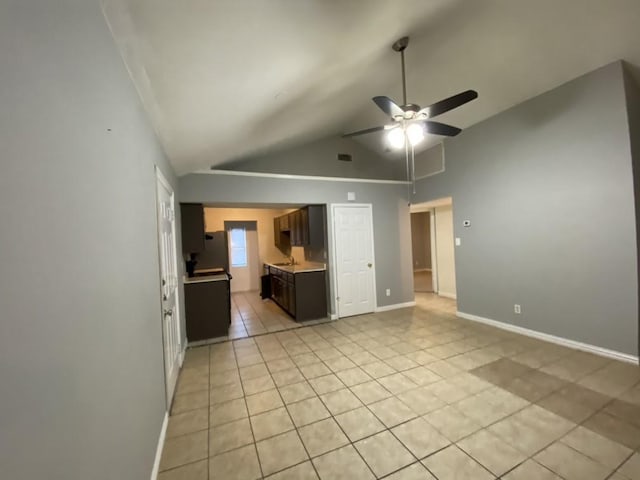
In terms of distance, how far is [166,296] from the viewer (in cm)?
255

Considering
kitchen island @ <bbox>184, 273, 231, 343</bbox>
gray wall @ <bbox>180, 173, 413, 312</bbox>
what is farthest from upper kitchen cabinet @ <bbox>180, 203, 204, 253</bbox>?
kitchen island @ <bbox>184, 273, 231, 343</bbox>

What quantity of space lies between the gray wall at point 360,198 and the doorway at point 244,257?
335cm

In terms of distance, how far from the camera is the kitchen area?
4008 millimetres

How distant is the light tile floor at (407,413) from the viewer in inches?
68.2

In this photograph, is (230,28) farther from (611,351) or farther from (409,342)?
(611,351)

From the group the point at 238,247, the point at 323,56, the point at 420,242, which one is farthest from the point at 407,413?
the point at 420,242

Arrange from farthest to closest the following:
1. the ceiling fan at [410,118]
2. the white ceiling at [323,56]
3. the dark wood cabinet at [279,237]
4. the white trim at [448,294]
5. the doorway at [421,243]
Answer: the doorway at [421,243] < the dark wood cabinet at [279,237] < the white trim at [448,294] < the ceiling fan at [410,118] < the white ceiling at [323,56]

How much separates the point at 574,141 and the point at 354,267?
3.44 meters

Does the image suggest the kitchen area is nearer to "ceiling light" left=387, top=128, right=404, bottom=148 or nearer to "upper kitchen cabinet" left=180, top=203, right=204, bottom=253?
"upper kitchen cabinet" left=180, top=203, right=204, bottom=253

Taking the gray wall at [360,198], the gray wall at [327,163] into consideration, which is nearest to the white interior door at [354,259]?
the gray wall at [360,198]

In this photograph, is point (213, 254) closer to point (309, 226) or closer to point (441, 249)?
point (309, 226)

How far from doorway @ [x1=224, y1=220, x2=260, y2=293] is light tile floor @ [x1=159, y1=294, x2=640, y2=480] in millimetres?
4149

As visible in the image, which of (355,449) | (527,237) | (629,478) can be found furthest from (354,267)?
(629,478)

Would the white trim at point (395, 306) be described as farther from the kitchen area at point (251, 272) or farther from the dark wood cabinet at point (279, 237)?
the dark wood cabinet at point (279, 237)
